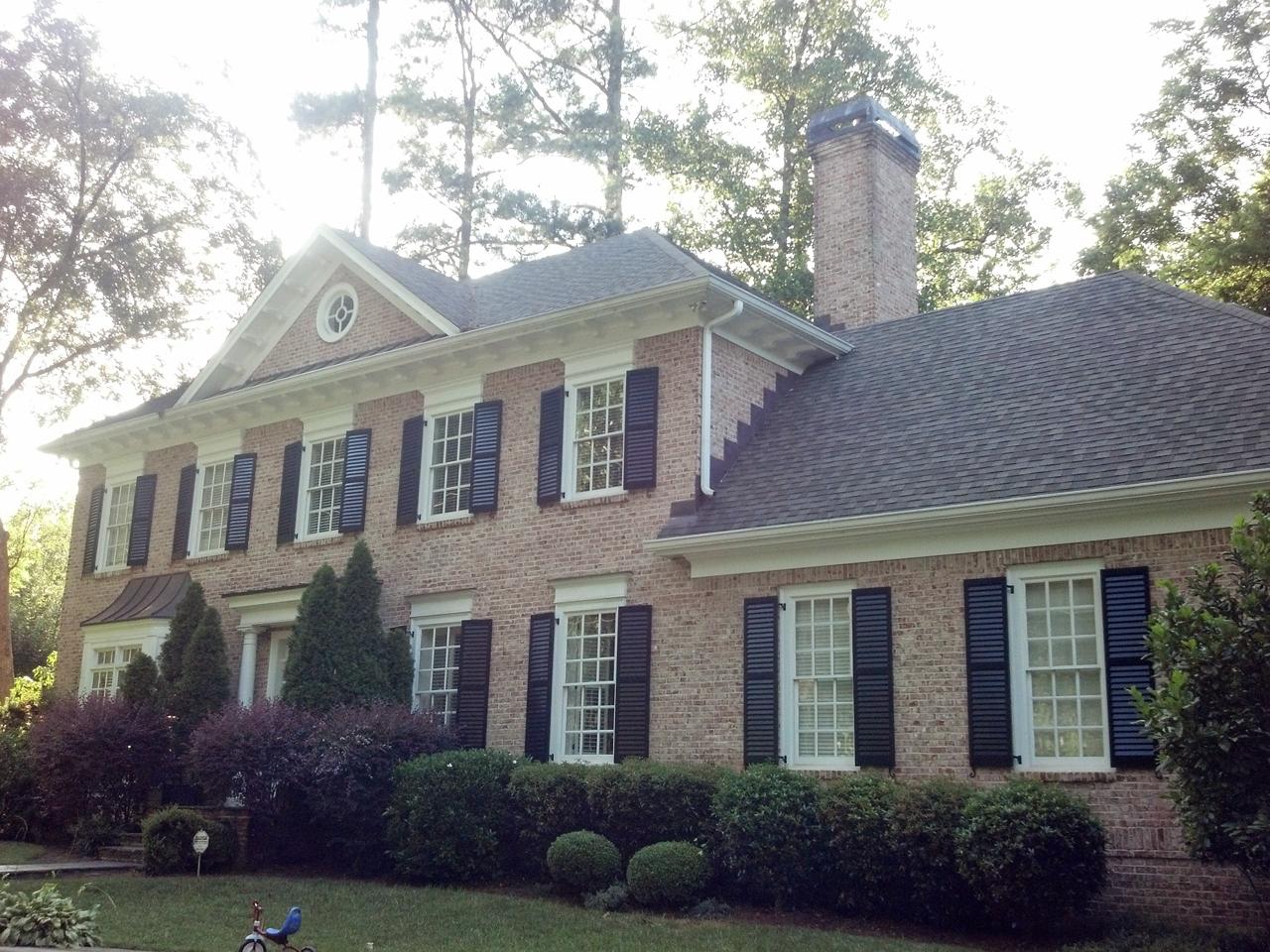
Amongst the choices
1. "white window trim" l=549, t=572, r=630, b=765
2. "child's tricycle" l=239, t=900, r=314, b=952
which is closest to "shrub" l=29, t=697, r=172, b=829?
"white window trim" l=549, t=572, r=630, b=765

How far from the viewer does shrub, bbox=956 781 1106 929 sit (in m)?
10.9

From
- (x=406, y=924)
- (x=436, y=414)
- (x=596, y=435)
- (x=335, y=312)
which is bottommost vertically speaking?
(x=406, y=924)

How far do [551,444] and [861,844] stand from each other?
277 inches

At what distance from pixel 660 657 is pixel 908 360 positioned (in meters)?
4.92

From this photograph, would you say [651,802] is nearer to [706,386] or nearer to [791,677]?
[791,677]

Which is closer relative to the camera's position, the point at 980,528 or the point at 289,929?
the point at 289,929

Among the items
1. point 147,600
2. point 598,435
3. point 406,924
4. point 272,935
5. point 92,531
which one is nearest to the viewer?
point 272,935

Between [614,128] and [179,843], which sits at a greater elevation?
[614,128]

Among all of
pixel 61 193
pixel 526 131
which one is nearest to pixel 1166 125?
pixel 526 131

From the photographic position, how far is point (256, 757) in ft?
53.0

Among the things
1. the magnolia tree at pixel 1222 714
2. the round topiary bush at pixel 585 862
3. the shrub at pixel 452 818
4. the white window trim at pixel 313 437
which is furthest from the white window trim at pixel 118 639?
the magnolia tree at pixel 1222 714

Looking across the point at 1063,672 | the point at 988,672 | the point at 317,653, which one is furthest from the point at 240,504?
the point at 1063,672

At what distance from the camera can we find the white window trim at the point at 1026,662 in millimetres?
12094

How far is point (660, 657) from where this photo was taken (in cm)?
1533
